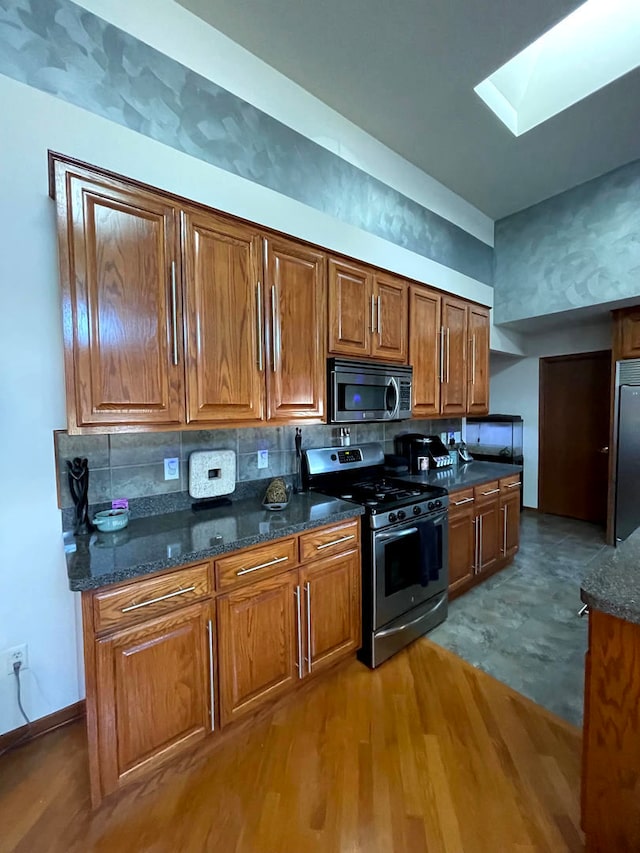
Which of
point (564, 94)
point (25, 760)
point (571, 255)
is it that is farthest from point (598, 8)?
point (25, 760)

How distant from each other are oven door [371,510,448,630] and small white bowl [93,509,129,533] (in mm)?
1252

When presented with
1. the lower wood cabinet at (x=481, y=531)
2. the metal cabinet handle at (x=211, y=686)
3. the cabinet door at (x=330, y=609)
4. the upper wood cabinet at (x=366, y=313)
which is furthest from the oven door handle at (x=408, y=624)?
the upper wood cabinet at (x=366, y=313)

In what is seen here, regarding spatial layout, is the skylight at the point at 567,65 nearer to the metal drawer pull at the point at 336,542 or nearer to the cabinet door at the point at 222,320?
the cabinet door at the point at 222,320

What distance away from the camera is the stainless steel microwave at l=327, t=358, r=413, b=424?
2141 mm

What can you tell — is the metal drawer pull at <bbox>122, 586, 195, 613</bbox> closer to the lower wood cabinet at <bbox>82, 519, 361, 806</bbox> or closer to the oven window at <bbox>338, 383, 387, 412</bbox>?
the lower wood cabinet at <bbox>82, 519, 361, 806</bbox>

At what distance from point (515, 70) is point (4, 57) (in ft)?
9.57

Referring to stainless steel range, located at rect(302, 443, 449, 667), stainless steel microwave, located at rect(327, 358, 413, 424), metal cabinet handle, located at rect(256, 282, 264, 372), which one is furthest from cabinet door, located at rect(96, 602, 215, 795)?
stainless steel microwave, located at rect(327, 358, 413, 424)

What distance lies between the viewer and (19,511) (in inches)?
59.2

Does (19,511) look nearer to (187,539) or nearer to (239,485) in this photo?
(187,539)

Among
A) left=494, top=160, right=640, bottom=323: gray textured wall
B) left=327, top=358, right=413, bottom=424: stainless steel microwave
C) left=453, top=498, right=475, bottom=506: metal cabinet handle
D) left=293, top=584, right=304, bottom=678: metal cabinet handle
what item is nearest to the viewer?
left=293, top=584, right=304, bottom=678: metal cabinet handle

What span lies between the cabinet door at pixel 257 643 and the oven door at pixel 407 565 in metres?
0.53

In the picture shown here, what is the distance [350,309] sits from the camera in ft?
7.39

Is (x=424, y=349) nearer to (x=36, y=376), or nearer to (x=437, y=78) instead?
(x=437, y=78)

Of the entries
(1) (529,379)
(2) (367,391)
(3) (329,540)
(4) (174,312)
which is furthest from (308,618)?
(1) (529,379)
